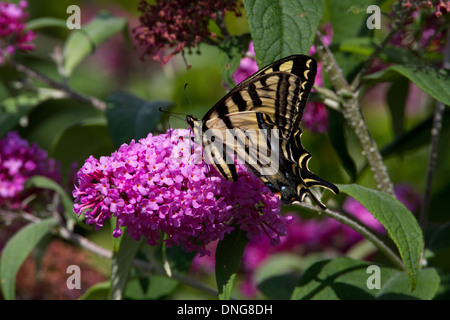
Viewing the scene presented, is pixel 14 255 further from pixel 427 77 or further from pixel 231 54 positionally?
pixel 427 77

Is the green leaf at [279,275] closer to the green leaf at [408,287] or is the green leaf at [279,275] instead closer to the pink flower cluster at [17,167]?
the green leaf at [408,287]

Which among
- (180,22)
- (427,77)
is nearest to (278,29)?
(180,22)

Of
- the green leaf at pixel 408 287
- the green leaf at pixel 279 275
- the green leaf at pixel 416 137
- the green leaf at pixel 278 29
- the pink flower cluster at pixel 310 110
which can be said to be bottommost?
the green leaf at pixel 408 287

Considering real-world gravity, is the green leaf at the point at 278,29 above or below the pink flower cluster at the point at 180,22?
below

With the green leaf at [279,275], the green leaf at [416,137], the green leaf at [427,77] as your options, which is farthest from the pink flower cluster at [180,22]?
the green leaf at [279,275]

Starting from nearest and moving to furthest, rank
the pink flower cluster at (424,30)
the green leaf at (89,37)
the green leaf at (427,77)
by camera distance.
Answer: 1. the green leaf at (427,77)
2. the pink flower cluster at (424,30)
3. the green leaf at (89,37)

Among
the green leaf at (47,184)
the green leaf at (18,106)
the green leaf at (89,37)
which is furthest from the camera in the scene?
the green leaf at (89,37)

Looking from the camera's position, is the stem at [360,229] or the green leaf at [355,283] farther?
the green leaf at [355,283]
